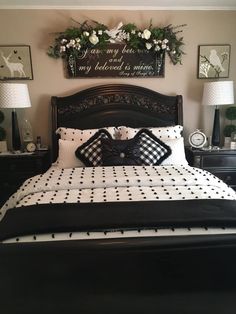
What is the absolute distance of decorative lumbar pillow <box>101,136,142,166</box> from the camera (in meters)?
2.73

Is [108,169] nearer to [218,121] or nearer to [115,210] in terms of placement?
[115,210]

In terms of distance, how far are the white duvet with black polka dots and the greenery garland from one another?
62.0 inches

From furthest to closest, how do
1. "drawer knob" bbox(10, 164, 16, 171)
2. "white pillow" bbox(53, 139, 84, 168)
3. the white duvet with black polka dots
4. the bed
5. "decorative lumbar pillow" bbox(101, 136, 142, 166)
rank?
"drawer knob" bbox(10, 164, 16, 171) < "white pillow" bbox(53, 139, 84, 168) < "decorative lumbar pillow" bbox(101, 136, 142, 166) < the white duvet with black polka dots < the bed

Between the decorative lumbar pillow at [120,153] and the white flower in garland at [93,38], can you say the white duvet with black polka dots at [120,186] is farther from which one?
the white flower in garland at [93,38]

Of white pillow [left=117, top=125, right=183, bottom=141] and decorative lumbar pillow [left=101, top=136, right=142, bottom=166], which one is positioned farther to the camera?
white pillow [left=117, top=125, right=183, bottom=141]

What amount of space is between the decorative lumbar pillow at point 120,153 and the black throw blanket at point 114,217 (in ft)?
3.27

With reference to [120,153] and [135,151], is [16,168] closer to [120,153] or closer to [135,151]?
[120,153]

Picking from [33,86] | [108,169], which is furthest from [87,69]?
[108,169]

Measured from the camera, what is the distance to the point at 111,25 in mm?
3328

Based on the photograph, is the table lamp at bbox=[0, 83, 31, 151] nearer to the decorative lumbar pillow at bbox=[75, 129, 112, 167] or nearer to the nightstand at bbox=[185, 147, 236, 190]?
the decorative lumbar pillow at bbox=[75, 129, 112, 167]

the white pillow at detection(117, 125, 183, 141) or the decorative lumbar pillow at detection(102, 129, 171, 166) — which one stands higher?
the white pillow at detection(117, 125, 183, 141)

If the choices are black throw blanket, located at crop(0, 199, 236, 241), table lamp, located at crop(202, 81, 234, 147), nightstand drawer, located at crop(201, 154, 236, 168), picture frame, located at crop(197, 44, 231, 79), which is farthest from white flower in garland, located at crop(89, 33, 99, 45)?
black throw blanket, located at crop(0, 199, 236, 241)

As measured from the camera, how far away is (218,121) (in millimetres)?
3387

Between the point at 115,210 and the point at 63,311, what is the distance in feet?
1.90
